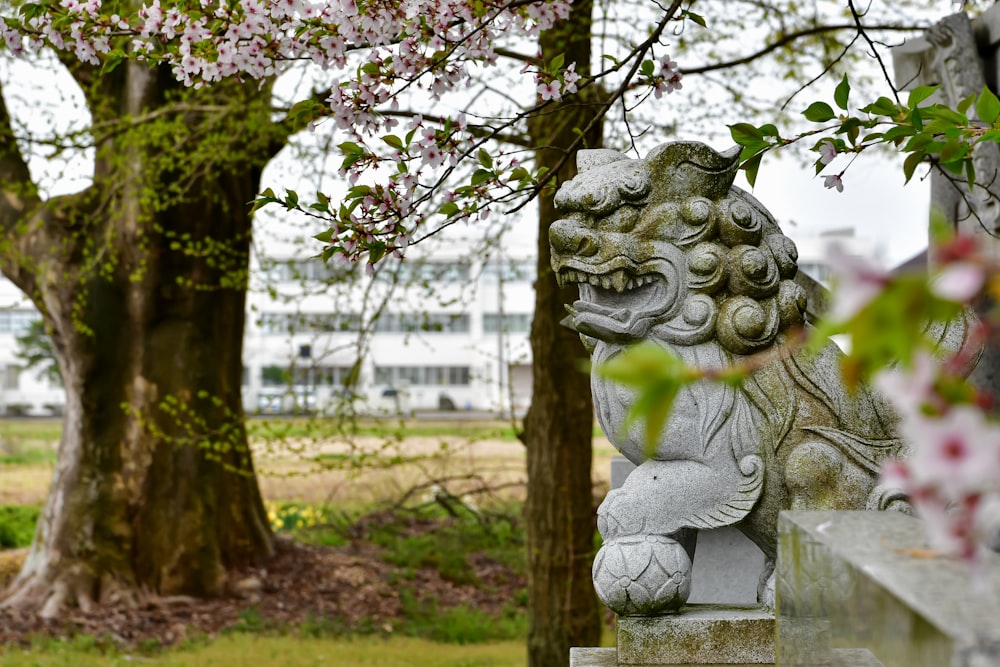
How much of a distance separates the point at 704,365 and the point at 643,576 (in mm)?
545

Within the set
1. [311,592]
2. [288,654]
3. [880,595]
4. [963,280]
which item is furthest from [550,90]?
[311,592]

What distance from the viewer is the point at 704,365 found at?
2871 millimetres

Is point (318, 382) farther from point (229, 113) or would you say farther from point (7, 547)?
point (7, 547)

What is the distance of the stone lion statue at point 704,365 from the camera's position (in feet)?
9.29

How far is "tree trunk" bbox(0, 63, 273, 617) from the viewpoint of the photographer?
340 inches

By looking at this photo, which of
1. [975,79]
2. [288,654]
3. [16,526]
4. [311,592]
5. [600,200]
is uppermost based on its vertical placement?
[975,79]

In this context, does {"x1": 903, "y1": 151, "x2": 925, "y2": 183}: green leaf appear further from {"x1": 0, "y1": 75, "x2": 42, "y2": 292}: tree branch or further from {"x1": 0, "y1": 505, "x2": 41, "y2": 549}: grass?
{"x1": 0, "y1": 505, "x2": 41, "y2": 549}: grass

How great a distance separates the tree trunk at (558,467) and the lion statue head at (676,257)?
338cm

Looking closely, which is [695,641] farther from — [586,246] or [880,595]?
[880,595]

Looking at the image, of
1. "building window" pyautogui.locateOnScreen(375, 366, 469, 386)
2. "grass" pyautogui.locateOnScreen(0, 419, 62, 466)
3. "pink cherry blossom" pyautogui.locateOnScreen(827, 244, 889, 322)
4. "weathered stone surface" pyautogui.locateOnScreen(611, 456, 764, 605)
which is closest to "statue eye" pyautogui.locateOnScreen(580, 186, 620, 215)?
"weathered stone surface" pyautogui.locateOnScreen(611, 456, 764, 605)

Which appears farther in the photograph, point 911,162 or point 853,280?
point 911,162

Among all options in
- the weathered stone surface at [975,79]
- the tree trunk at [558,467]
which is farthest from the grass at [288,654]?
the weathered stone surface at [975,79]

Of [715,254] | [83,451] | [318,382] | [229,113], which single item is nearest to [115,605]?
[83,451]

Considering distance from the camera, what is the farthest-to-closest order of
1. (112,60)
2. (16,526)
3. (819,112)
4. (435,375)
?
1. (435,375)
2. (16,526)
3. (112,60)
4. (819,112)
